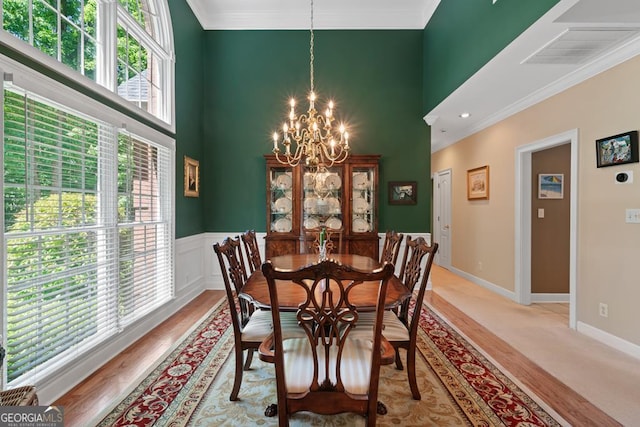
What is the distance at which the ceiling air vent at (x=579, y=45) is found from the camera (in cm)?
237

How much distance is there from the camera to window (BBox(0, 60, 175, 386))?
176cm

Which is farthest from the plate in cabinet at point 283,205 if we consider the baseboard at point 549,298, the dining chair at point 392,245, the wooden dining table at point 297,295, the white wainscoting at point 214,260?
the baseboard at point 549,298

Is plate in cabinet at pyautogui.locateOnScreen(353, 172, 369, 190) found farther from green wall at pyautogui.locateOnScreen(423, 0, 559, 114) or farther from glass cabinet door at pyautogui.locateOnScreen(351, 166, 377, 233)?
green wall at pyautogui.locateOnScreen(423, 0, 559, 114)

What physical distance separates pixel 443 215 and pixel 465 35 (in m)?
3.73

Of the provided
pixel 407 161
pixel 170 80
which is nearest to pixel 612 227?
pixel 407 161

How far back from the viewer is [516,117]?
4.11 metres

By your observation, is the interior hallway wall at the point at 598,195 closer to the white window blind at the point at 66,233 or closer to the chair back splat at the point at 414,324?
the chair back splat at the point at 414,324

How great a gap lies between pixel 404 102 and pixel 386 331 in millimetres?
3690

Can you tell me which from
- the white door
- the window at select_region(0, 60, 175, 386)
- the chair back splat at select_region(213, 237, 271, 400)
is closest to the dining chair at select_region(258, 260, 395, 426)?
the chair back splat at select_region(213, 237, 271, 400)

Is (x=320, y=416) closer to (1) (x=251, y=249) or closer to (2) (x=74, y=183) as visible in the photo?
(1) (x=251, y=249)

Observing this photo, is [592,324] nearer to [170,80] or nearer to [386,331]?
[386,331]

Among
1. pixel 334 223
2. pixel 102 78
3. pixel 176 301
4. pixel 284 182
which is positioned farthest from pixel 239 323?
pixel 284 182

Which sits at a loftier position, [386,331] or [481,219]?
[481,219]

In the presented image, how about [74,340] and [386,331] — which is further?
[74,340]
